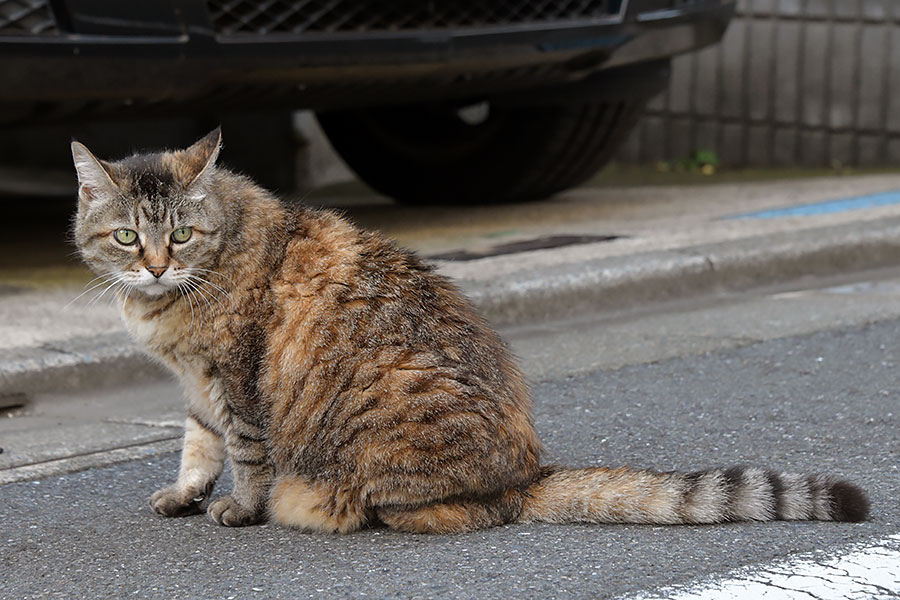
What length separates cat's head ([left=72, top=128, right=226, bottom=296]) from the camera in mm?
3043

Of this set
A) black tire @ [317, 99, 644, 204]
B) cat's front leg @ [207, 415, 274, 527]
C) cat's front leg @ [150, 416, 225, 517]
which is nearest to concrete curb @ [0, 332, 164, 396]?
cat's front leg @ [150, 416, 225, 517]

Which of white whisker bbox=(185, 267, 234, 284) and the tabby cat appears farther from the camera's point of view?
white whisker bbox=(185, 267, 234, 284)

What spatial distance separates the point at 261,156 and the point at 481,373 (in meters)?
5.78

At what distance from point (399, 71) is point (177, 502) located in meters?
2.55

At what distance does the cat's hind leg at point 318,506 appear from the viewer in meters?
2.88

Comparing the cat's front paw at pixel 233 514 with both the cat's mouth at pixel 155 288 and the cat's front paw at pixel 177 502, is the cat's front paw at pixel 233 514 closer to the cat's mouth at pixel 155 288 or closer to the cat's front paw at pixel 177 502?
the cat's front paw at pixel 177 502

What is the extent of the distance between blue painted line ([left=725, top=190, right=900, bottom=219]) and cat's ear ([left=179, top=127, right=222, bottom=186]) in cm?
366

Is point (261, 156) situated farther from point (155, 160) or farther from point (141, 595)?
point (141, 595)

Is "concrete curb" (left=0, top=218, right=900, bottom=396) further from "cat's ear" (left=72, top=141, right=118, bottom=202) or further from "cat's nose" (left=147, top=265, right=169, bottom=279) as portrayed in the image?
"cat's nose" (left=147, top=265, right=169, bottom=279)

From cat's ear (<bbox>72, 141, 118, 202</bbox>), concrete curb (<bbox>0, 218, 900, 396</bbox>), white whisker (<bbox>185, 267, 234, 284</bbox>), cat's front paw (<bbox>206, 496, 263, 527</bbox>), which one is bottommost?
cat's front paw (<bbox>206, 496, 263, 527</bbox>)

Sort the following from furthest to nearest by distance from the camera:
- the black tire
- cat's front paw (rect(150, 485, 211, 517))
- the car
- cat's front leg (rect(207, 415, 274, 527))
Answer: the black tire < the car < cat's front paw (rect(150, 485, 211, 517)) < cat's front leg (rect(207, 415, 274, 527))

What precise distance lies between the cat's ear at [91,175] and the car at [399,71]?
1.54 metres

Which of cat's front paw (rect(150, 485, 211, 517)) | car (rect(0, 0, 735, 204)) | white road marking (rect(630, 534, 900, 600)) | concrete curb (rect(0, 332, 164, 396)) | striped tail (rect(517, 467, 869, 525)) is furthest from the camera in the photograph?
car (rect(0, 0, 735, 204))

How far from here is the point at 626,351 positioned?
4555 millimetres
